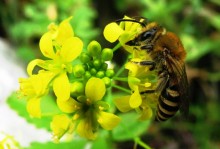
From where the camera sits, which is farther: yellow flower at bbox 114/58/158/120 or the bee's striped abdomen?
the bee's striped abdomen

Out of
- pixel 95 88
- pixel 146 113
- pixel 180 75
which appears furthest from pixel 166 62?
pixel 95 88

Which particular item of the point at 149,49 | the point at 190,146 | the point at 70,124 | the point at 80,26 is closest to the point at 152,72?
the point at 149,49

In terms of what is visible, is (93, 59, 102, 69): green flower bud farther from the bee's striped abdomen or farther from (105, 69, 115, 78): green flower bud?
the bee's striped abdomen

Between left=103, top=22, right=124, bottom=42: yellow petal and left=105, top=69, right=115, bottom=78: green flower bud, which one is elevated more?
left=103, top=22, right=124, bottom=42: yellow petal

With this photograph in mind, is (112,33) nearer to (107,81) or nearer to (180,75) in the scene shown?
(107,81)

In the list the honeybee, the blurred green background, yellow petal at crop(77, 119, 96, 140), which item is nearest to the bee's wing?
the honeybee
